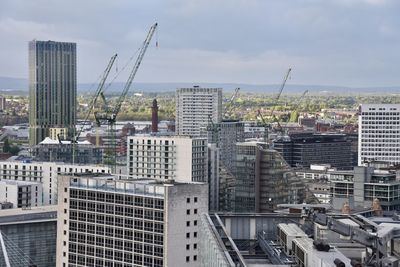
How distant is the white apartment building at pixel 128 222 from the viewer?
25984 mm

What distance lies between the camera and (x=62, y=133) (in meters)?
92.3

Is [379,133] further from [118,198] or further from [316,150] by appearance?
[118,198]

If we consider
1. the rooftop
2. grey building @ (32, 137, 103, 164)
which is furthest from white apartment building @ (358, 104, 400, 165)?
the rooftop

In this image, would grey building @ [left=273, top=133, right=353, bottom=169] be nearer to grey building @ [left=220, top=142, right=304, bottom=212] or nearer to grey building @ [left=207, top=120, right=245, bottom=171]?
grey building @ [left=207, top=120, right=245, bottom=171]

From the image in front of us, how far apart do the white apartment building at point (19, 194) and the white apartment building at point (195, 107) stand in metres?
46.0

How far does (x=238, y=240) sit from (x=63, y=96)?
324ft

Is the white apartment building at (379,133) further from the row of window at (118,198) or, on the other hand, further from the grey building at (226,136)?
the row of window at (118,198)

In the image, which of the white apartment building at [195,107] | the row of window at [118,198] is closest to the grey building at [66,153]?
the white apartment building at [195,107]

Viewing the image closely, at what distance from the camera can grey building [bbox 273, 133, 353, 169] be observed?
74.6 meters

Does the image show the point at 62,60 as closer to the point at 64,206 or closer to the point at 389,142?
the point at 389,142

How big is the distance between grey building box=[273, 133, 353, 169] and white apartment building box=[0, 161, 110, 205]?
1006 inches

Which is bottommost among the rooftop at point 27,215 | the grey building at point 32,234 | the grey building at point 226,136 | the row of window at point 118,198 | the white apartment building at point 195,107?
the grey building at point 32,234

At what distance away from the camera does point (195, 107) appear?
92188 mm

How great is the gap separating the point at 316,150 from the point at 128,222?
51.0 m
